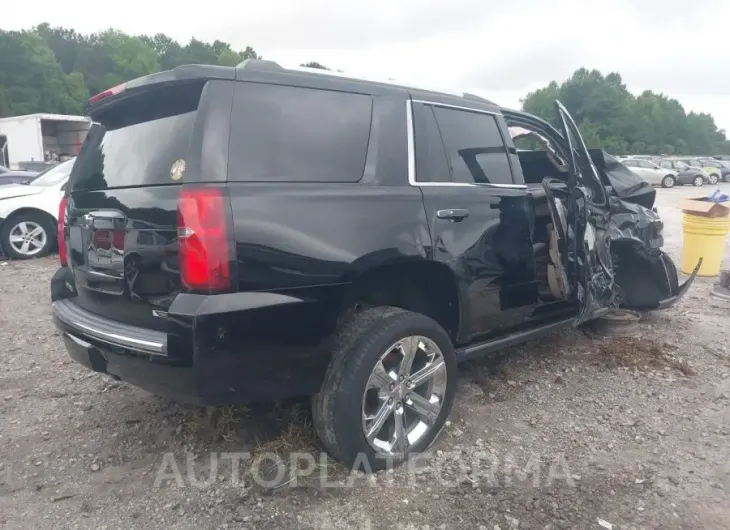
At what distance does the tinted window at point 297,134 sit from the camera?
8.46 ft

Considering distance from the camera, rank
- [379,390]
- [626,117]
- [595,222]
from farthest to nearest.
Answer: [626,117], [595,222], [379,390]

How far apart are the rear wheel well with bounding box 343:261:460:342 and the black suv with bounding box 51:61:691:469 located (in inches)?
0.5

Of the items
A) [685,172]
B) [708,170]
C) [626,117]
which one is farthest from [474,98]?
[626,117]

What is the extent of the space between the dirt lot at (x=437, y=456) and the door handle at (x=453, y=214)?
48.5 inches

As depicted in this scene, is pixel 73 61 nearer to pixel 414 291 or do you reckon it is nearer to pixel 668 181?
pixel 668 181

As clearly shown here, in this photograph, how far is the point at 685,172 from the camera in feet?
107

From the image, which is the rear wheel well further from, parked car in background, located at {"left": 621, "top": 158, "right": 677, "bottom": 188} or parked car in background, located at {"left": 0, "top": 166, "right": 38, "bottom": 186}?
parked car in background, located at {"left": 621, "top": 158, "right": 677, "bottom": 188}

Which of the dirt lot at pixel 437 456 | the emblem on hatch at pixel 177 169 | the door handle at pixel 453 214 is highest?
the emblem on hatch at pixel 177 169

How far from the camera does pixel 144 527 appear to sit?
2596 millimetres

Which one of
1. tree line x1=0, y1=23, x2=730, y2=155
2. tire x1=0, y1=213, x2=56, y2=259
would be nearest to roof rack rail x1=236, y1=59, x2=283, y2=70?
tire x1=0, y1=213, x2=56, y2=259

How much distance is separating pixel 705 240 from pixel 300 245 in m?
7.17

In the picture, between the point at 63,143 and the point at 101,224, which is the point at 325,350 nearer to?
the point at 101,224

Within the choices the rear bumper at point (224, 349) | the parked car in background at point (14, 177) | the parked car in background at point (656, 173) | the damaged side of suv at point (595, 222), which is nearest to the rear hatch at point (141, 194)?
the rear bumper at point (224, 349)

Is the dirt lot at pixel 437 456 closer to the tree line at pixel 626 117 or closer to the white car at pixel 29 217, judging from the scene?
the white car at pixel 29 217
